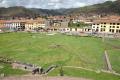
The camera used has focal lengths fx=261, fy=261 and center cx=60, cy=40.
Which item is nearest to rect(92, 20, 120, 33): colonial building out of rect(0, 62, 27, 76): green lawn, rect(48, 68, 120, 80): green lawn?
rect(48, 68, 120, 80): green lawn

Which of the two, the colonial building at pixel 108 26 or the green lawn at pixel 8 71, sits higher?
the colonial building at pixel 108 26

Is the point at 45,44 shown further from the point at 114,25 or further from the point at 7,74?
the point at 114,25

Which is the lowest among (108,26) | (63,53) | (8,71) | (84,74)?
(84,74)

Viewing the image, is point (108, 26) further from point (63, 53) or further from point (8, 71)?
point (8, 71)

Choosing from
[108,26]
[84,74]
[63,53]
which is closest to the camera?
[84,74]

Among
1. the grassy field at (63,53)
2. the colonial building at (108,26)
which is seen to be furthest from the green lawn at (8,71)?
the colonial building at (108,26)

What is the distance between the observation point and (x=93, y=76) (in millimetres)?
48500

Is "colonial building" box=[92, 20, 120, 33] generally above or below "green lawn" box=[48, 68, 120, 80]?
above

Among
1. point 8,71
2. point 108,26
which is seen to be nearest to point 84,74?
point 8,71

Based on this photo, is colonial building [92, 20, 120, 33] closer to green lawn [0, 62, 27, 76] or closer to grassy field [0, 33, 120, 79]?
grassy field [0, 33, 120, 79]

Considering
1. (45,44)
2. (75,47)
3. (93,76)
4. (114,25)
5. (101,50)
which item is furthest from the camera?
(114,25)

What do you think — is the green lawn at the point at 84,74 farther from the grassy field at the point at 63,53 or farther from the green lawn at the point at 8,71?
the green lawn at the point at 8,71

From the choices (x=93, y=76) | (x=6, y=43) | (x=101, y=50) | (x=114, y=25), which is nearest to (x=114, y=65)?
(x=93, y=76)

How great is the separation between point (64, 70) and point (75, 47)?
899 inches
